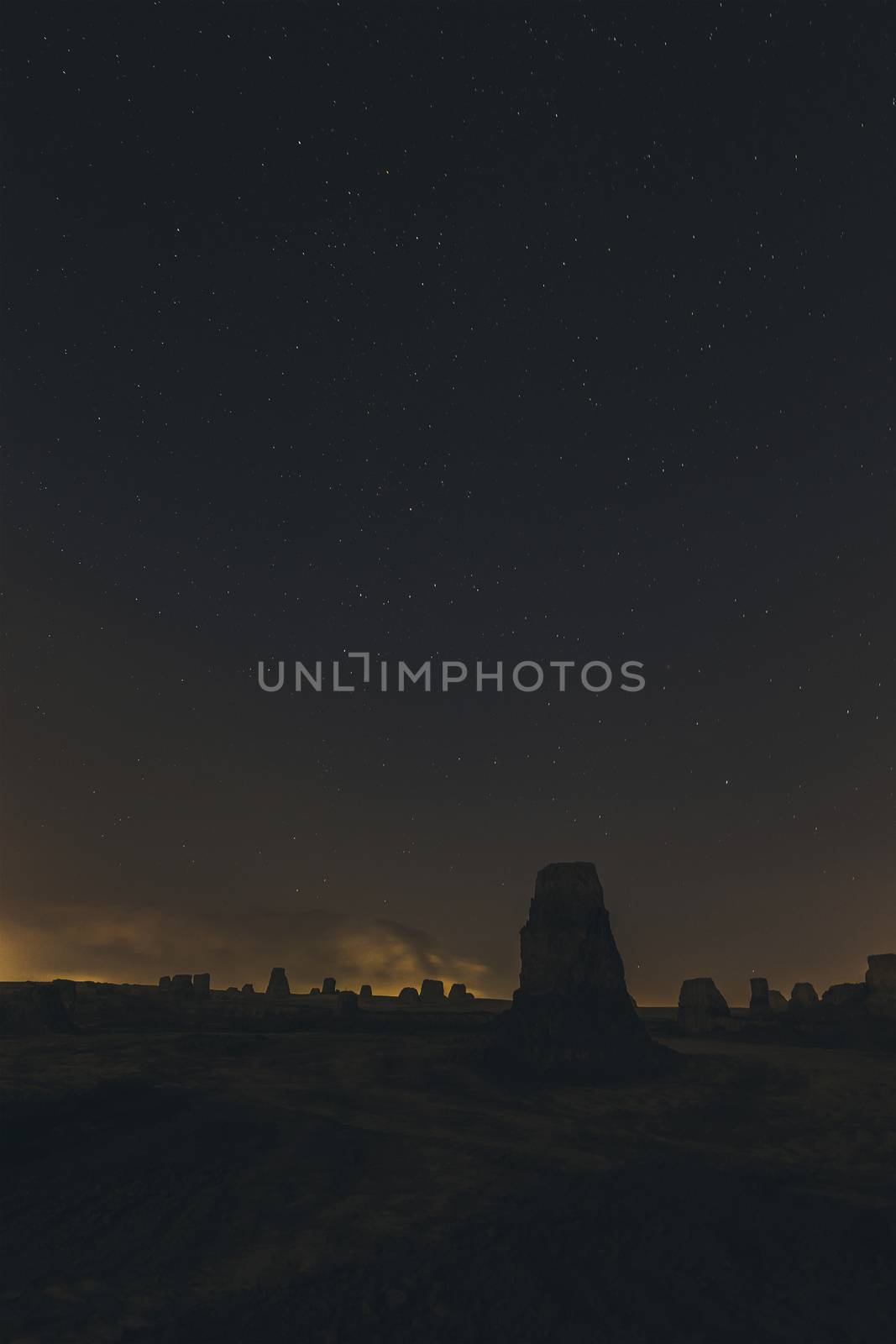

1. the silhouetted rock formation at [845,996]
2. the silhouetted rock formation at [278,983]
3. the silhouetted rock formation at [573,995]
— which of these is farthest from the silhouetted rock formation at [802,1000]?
the silhouetted rock formation at [278,983]

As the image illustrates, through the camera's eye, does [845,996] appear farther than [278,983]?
No

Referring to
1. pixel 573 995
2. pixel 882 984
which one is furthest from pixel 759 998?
pixel 573 995

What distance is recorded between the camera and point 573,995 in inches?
1866

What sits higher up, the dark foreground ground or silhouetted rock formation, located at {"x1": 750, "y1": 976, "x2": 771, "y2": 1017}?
silhouetted rock formation, located at {"x1": 750, "y1": 976, "x2": 771, "y2": 1017}

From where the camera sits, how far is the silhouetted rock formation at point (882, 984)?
57.5 meters

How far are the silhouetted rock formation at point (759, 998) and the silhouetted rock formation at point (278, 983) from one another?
44.0 meters

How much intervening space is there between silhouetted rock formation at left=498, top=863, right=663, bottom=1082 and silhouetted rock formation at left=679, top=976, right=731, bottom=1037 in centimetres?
2036

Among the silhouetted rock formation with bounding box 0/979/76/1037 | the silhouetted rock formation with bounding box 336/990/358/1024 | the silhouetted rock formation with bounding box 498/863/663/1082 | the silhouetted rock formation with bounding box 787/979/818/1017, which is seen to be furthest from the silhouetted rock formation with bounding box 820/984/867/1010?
the silhouetted rock formation with bounding box 0/979/76/1037

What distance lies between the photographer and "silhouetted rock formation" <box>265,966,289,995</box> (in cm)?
9219

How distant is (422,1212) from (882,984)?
44.3 metres

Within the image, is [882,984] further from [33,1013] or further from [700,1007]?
[33,1013]

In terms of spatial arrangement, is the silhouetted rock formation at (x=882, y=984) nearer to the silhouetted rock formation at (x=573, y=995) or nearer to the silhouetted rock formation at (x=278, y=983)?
the silhouetted rock formation at (x=573, y=995)

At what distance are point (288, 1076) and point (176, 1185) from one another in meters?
13.3

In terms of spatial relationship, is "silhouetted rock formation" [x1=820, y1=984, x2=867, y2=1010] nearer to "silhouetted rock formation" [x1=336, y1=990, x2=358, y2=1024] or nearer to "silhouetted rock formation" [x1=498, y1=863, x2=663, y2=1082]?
"silhouetted rock formation" [x1=498, y1=863, x2=663, y2=1082]
